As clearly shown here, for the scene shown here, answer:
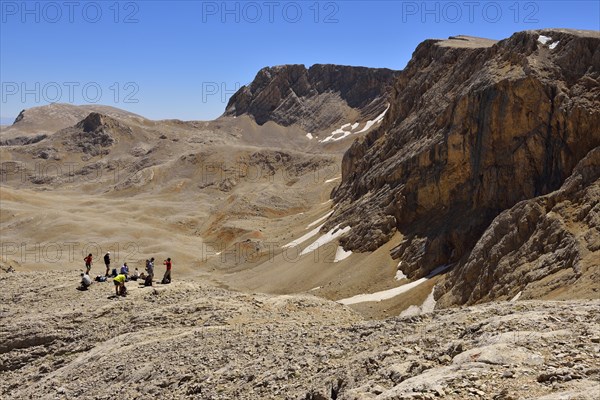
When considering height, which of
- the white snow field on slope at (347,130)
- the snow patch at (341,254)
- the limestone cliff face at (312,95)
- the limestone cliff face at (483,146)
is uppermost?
the limestone cliff face at (312,95)

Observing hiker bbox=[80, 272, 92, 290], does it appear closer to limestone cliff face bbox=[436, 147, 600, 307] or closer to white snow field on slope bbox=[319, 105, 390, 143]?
limestone cliff face bbox=[436, 147, 600, 307]

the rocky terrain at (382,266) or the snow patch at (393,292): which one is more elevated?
the rocky terrain at (382,266)

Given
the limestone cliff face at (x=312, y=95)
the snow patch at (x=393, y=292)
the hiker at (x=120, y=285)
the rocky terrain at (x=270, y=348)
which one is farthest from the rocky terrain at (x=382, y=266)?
the limestone cliff face at (x=312, y=95)

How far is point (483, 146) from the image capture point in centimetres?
3628

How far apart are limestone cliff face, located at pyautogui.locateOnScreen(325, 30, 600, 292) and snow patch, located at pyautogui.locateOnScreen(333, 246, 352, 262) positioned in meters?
0.49

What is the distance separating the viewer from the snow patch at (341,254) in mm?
42263

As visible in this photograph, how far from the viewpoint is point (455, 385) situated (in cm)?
896

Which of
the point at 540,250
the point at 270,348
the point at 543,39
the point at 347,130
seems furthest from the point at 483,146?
the point at 347,130

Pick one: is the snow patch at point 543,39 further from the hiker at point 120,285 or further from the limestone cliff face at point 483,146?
the hiker at point 120,285

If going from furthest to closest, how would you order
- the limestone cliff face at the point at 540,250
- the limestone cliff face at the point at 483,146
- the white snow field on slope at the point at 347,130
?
the white snow field on slope at the point at 347,130 < the limestone cliff face at the point at 483,146 < the limestone cliff face at the point at 540,250

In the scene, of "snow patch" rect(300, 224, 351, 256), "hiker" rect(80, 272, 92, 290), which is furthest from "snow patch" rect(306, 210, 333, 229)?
"hiker" rect(80, 272, 92, 290)

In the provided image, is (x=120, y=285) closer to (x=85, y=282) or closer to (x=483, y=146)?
(x=85, y=282)

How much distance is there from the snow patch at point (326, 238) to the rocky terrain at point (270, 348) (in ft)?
75.2

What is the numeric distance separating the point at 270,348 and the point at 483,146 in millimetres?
25495
